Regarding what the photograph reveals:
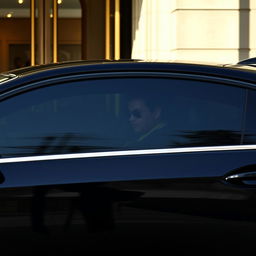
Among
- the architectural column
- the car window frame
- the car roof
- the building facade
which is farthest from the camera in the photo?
the architectural column

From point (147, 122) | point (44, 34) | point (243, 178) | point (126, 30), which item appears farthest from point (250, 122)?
point (44, 34)

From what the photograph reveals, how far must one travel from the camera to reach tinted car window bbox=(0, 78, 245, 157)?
11.5 feet

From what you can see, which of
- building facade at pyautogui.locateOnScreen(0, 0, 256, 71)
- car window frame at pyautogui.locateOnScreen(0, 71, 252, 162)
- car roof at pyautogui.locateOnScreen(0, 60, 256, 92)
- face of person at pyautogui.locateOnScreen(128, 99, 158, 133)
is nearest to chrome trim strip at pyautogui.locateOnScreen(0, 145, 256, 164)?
car window frame at pyautogui.locateOnScreen(0, 71, 252, 162)

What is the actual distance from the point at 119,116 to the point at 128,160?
0.22m

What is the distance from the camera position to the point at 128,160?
3428 mm

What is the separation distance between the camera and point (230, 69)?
369cm

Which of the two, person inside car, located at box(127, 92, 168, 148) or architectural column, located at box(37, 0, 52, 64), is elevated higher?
architectural column, located at box(37, 0, 52, 64)

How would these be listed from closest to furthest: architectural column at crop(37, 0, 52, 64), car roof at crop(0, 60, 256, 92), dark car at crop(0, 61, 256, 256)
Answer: dark car at crop(0, 61, 256, 256) → car roof at crop(0, 60, 256, 92) → architectural column at crop(37, 0, 52, 64)

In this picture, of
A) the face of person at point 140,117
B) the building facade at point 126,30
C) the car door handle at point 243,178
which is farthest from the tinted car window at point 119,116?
the building facade at point 126,30

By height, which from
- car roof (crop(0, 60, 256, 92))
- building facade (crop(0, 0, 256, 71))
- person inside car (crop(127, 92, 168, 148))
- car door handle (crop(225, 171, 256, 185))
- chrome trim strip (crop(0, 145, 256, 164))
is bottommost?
car door handle (crop(225, 171, 256, 185))

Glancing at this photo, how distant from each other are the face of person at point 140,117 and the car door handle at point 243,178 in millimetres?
408

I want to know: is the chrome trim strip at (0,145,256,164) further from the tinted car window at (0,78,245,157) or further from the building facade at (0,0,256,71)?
the building facade at (0,0,256,71)

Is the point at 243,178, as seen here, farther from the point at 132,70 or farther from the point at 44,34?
the point at 44,34

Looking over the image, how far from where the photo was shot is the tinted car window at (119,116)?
3494 millimetres
